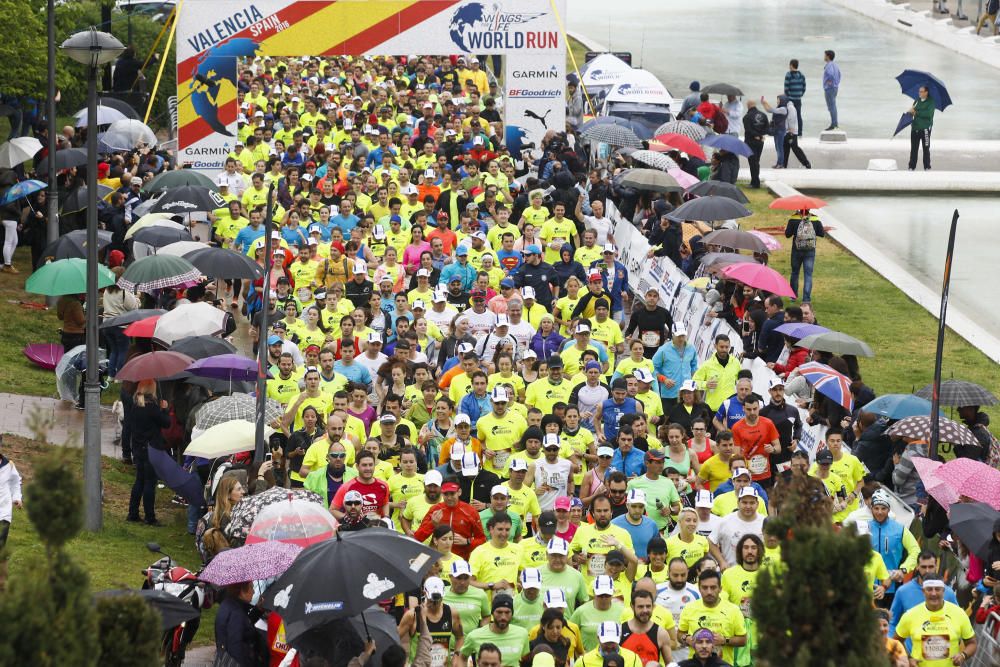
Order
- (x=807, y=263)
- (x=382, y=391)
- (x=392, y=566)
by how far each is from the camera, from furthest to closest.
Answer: (x=807, y=263) < (x=382, y=391) < (x=392, y=566)

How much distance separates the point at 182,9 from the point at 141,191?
150 inches

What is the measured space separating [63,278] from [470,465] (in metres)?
6.59

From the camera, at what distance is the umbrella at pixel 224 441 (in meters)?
15.7

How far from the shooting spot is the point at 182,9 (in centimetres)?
2883

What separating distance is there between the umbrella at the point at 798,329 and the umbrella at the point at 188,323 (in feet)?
19.4

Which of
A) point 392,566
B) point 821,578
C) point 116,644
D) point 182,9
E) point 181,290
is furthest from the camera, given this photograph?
point 182,9

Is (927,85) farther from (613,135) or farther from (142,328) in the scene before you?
(142,328)

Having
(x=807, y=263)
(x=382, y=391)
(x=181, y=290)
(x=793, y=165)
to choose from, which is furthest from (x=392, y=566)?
(x=793, y=165)

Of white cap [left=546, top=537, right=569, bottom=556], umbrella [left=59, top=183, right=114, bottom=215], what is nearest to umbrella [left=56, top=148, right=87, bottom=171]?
umbrella [left=59, top=183, right=114, bottom=215]

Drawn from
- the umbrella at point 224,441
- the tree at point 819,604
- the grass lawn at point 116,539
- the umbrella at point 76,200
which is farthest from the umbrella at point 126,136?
the tree at point 819,604

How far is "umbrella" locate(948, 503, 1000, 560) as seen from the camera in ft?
45.2

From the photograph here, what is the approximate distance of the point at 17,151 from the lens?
2709cm

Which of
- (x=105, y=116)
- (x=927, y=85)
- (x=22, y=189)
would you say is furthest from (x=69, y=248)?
(x=927, y=85)

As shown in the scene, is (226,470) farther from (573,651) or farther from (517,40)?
(517,40)
